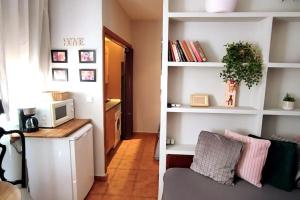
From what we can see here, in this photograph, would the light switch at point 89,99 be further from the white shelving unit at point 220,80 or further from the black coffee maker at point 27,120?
the white shelving unit at point 220,80

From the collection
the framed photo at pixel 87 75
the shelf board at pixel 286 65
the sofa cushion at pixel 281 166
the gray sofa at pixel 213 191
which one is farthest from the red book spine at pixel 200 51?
the framed photo at pixel 87 75

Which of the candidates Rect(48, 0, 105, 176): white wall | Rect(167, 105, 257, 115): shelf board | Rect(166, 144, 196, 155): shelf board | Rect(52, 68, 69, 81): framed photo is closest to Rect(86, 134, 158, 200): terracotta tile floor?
Rect(48, 0, 105, 176): white wall

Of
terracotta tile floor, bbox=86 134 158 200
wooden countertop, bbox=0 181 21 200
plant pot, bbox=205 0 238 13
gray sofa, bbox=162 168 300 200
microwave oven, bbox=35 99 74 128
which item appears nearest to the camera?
wooden countertop, bbox=0 181 21 200

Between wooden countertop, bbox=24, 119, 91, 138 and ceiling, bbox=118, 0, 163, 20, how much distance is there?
224 centimetres

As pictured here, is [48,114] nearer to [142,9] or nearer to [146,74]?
[142,9]

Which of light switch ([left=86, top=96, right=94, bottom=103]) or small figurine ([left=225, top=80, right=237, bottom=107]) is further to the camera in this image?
light switch ([left=86, top=96, right=94, bottom=103])

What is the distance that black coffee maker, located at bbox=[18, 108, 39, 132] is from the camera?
2.18m

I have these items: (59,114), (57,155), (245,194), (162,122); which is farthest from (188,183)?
(59,114)

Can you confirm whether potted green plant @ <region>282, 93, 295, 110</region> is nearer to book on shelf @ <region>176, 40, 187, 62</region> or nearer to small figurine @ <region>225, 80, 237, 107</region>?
small figurine @ <region>225, 80, 237, 107</region>

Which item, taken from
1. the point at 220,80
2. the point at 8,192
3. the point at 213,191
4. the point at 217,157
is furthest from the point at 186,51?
the point at 8,192

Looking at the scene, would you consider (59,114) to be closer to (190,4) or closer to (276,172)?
(190,4)

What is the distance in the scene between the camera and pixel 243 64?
6.46 ft

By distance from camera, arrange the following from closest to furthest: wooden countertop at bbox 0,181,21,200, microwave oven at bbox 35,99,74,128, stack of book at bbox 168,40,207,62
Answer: wooden countertop at bbox 0,181,21,200 → stack of book at bbox 168,40,207,62 → microwave oven at bbox 35,99,74,128

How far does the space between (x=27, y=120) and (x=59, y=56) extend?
1.00 metres
